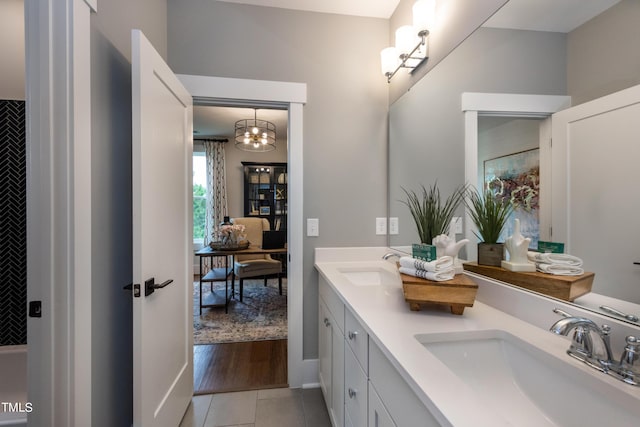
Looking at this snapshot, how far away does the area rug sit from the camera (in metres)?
2.64

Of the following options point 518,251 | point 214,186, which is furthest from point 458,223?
point 214,186

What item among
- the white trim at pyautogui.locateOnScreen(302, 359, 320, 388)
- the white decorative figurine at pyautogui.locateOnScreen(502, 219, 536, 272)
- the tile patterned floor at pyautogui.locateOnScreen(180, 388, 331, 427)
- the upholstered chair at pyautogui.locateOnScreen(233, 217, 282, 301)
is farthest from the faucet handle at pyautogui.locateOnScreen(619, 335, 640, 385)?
the upholstered chair at pyautogui.locateOnScreen(233, 217, 282, 301)

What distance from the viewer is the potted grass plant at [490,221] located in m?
1.08

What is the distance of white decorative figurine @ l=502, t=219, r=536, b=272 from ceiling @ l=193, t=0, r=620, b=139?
0.67 m

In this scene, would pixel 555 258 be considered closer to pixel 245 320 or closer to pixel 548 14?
pixel 548 14

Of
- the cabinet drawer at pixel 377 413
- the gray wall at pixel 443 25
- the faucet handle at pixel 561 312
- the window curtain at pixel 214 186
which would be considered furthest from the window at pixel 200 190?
the faucet handle at pixel 561 312

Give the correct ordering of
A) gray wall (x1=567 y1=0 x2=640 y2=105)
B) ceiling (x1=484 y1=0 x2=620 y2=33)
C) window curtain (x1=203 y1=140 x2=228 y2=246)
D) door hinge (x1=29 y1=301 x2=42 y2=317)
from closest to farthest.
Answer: gray wall (x1=567 y1=0 x2=640 y2=105) → ceiling (x1=484 y1=0 x2=620 y2=33) → door hinge (x1=29 y1=301 x2=42 y2=317) → window curtain (x1=203 y1=140 x2=228 y2=246)

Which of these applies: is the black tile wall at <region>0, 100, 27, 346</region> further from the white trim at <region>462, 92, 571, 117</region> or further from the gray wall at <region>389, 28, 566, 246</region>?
the white trim at <region>462, 92, 571, 117</region>

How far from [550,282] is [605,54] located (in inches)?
27.0

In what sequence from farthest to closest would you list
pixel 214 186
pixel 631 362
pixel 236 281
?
pixel 214 186 < pixel 236 281 < pixel 631 362

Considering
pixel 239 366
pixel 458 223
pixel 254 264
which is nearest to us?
pixel 458 223

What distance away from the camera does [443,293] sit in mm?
984

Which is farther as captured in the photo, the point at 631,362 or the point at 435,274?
the point at 435,274

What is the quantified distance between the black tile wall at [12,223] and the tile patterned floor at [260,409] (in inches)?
51.4
